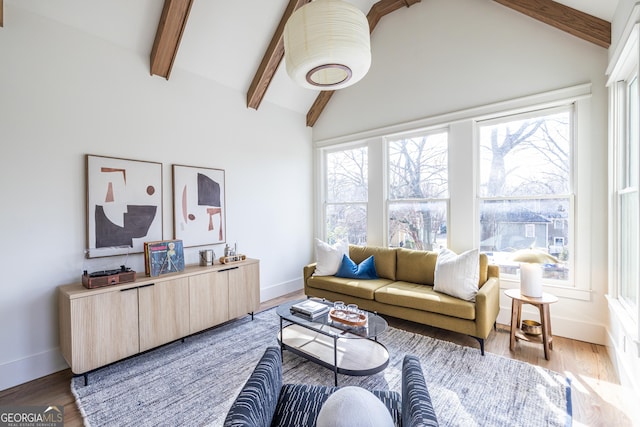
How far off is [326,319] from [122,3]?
3.52m

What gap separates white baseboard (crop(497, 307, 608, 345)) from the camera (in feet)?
9.46

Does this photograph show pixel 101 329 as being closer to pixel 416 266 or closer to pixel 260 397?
pixel 260 397

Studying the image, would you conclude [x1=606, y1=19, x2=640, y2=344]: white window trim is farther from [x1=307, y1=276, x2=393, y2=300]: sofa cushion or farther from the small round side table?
[x1=307, y1=276, x2=393, y2=300]: sofa cushion

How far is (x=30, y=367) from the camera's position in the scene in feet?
8.11

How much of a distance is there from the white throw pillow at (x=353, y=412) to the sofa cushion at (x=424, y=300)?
2.12 meters

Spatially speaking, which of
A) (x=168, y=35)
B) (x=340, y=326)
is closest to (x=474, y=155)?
(x=340, y=326)

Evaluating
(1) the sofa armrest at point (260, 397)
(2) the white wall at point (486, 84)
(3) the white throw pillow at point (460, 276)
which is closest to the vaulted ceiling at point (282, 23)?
(2) the white wall at point (486, 84)

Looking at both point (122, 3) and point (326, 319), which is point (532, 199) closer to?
point (326, 319)

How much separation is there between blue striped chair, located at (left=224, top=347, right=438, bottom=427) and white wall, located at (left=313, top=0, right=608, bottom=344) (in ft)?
8.66

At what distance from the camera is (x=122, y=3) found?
2.80 metres

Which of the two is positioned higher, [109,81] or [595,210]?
[109,81]

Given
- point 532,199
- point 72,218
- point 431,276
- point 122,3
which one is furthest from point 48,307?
point 532,199

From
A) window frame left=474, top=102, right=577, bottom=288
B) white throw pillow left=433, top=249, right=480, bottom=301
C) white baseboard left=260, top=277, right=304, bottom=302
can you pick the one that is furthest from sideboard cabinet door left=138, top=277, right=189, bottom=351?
window frame left=474, top=102, right=577, bottom=288
